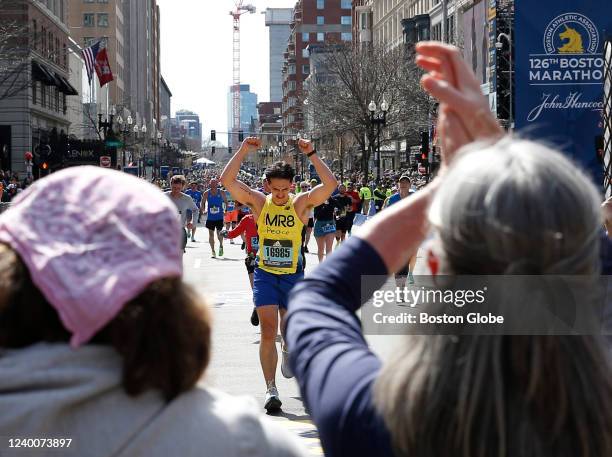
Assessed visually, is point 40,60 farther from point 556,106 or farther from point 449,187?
point 449,187

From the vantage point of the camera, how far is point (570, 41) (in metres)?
16.2

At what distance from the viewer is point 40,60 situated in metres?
59.7

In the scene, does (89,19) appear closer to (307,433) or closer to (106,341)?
(307,433)

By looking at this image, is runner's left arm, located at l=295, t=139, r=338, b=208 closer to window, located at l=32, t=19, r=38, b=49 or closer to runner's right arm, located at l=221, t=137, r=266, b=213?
runner's right arm, located at l=221, t=137, r=266, b=213

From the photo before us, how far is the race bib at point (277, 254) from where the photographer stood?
31.0 ft

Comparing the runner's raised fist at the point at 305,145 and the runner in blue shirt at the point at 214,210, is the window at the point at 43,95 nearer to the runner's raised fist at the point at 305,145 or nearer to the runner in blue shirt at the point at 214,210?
the runner in blue shirt at the point at 214,210

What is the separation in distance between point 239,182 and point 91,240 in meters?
7.85

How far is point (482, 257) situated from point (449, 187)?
13cm

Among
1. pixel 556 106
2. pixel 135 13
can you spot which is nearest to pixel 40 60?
pixel 556 106

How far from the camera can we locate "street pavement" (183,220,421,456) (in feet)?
26.8

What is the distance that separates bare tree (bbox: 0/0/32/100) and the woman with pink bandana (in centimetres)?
3836

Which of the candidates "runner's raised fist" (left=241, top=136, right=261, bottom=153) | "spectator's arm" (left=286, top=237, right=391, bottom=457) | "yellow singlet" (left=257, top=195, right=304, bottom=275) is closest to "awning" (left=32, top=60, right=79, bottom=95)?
"yellow singlet" (left=257, top=195, right=304, bottom=275)

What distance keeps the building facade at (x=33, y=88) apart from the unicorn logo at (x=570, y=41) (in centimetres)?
3717

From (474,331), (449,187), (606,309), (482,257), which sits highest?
(449,187)
